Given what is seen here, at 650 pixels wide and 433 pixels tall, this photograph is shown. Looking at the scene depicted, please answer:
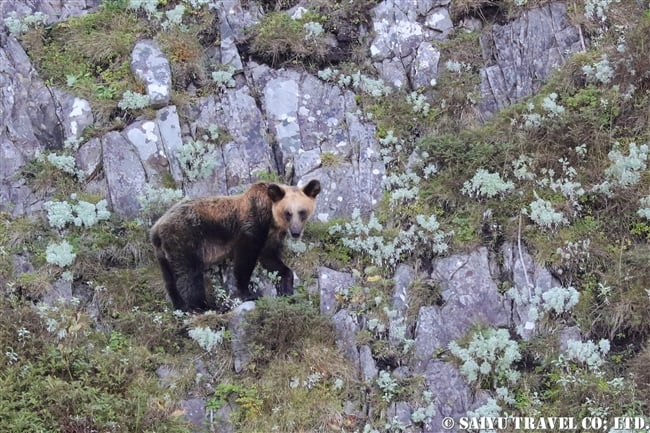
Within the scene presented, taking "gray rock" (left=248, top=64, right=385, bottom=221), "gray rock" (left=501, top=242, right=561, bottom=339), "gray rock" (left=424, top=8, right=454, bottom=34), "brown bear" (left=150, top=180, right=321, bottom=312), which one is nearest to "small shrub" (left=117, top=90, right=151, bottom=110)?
"gray rock" (left=248, top=64, right=385, bottom=221)

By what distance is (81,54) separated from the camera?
13344mm

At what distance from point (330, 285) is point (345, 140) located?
249 centimetres

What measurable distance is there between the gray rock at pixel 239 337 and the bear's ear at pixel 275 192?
137 cm

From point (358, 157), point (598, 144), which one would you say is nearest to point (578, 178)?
point (598, 144)

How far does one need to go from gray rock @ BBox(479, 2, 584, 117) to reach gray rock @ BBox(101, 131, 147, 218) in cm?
471

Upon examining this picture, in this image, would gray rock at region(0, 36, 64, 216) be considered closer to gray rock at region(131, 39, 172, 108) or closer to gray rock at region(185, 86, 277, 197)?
gray rock at region(131, 39, 172, 108)

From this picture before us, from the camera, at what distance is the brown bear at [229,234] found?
35.5 ft

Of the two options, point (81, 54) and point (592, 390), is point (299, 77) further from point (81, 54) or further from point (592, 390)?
point (592, 390)

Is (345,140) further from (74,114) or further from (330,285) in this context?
(74,114)

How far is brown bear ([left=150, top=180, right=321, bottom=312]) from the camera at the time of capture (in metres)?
10.8

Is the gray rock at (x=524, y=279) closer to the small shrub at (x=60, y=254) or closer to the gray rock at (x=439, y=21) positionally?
the gray rock at (x=439, y=21)

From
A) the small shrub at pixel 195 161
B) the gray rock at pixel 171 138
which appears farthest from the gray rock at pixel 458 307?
the gray rock at pixel 171 138

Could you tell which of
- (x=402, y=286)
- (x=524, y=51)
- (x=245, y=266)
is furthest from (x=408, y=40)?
(x=245, y=266)

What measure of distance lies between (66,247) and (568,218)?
5.95 m
